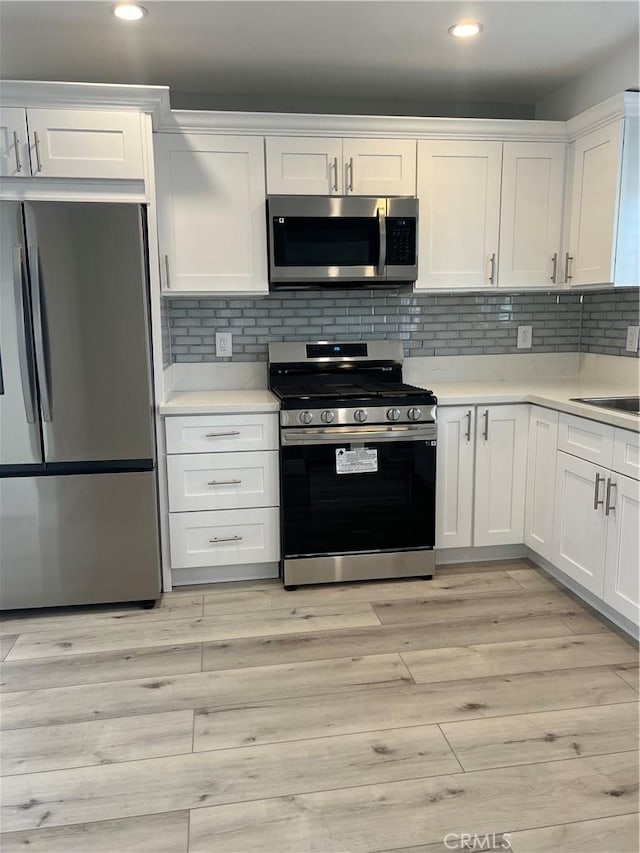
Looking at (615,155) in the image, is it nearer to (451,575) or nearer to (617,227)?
(617,227)

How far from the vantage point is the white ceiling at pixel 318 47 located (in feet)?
7.95

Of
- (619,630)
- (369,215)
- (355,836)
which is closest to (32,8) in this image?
(369,215)

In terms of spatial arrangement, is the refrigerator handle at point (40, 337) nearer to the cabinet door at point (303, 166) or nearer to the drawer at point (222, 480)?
the drawer at point (222, 480)

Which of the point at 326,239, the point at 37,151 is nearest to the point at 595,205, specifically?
the point at 326,239

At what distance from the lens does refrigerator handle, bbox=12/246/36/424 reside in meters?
2.51

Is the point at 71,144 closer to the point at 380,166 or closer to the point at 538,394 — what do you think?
the point at 380,166

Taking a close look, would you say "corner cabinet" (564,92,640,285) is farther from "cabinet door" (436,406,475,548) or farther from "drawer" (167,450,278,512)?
"drawer" (167,450,278,512)

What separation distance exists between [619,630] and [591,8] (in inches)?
97.9

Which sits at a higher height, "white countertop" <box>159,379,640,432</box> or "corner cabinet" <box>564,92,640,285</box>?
"corner cabinet" <box>564,92,640,285</box>

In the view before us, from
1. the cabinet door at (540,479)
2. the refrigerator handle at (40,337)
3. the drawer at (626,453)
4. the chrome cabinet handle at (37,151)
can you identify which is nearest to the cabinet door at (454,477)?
the cabinet door at (540,479)

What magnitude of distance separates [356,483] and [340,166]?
1555mm

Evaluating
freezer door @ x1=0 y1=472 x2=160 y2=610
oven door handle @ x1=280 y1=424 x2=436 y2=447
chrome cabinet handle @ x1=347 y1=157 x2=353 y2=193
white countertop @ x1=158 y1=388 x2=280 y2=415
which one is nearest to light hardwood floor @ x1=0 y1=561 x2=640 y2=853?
freezer door @ x1=0 y1=472 x2=160 y2=610

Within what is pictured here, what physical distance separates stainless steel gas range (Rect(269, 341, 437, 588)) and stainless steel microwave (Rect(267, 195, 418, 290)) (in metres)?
0.58

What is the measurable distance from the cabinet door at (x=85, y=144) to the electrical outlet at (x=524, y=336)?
2251 millimetres
